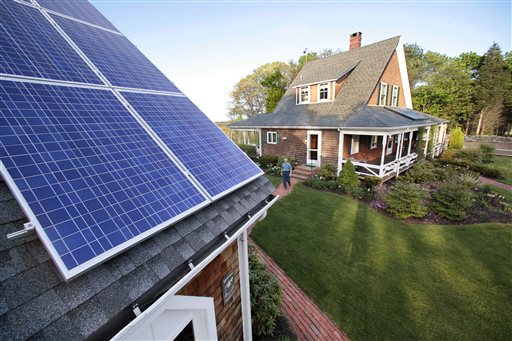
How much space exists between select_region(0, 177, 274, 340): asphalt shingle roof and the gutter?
0.20 ft

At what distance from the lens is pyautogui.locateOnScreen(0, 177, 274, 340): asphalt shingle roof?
1.35m

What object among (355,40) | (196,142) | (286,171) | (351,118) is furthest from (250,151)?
(196,142)

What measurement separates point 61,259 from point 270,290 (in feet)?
15.5

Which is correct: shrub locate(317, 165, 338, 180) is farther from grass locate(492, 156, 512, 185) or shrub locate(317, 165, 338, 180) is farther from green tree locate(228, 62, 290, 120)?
green tree locate(228, 62, 290, 120)

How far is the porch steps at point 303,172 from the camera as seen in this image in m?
14.5

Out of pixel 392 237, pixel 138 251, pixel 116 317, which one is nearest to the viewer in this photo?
pixel 116 317

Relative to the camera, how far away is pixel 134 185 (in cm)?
232

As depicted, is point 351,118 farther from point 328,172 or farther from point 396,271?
point 396,271

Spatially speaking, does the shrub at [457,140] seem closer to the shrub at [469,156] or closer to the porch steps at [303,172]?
the shrub at [469,156]

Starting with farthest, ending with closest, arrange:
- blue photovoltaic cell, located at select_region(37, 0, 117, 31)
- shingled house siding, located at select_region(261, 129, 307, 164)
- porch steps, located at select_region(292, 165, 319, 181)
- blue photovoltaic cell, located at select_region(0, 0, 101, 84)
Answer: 1. shingled house siding, located at select_region(261, 129, 307, 164)
2. porch steps, located at select_region(292, 165, 319, 181)
3. blue photovoltaic cell, located at select_region(37, 0, 117, 31)
4. blue photovoltaic cell, located at select_region(0, 0, 101, 84)

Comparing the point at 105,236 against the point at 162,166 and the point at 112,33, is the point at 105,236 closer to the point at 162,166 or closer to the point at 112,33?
the point at 162,166

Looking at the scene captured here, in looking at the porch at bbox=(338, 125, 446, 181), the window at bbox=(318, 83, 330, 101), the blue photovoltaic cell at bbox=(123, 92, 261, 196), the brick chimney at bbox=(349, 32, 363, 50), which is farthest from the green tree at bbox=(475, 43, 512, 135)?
the blue photovoltaic cell at bbox=(123, 92, 261, 196)

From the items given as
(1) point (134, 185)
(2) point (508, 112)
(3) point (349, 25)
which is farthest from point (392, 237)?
(2) point (508, 112)

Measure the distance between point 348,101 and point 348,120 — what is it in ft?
9.19
